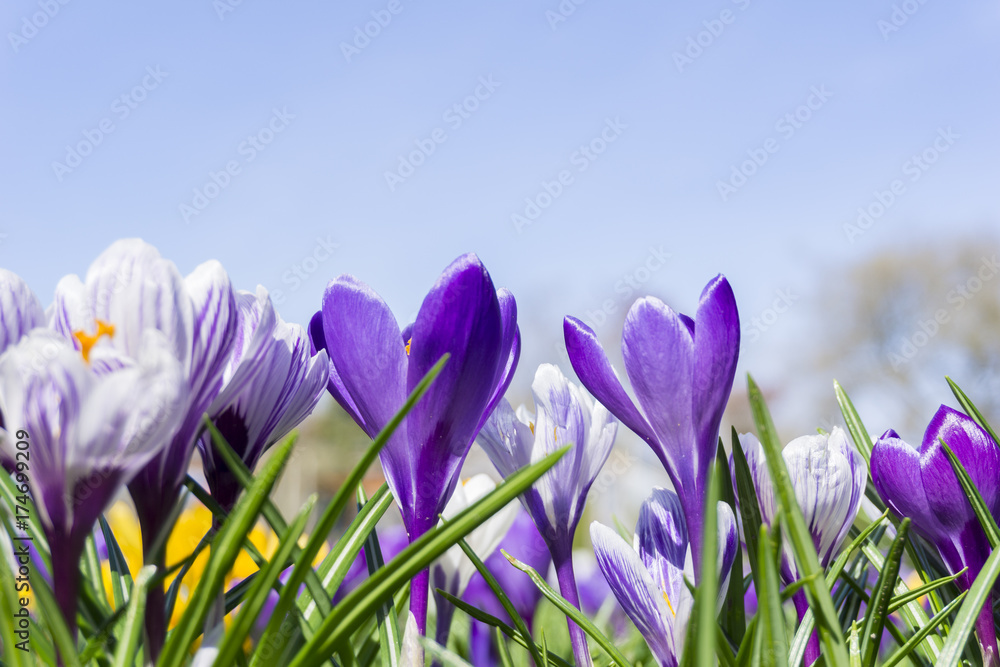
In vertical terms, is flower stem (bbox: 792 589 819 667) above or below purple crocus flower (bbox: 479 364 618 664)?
below

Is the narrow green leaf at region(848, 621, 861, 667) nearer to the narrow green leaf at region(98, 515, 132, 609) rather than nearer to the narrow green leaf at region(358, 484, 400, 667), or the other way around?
the narrow green leaf at region(358, 484, 400, 667)

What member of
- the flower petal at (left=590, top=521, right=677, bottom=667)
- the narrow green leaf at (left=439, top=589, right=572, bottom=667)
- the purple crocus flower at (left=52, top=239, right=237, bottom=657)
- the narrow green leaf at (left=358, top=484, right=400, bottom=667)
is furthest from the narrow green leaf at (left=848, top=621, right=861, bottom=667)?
the purple crocus flower at (left=52, top=239, right=237, bottom=657)

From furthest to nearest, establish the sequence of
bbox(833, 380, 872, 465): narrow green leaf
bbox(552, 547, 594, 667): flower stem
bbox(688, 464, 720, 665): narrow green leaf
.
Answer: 1. bbox(833, 380, 872, 465): narrow green leaf
2. bbox(552, 547, 594, 667): flower stem
3. bbox(688, 464, 720, 665): narrow green leaf

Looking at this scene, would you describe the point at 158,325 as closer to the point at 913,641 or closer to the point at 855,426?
the point at 913,641

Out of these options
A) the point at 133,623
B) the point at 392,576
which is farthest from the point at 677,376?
the point at 133,623

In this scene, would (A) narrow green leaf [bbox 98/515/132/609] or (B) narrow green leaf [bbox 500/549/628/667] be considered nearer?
(B) narrow green leaf [bbox 500/549/628/667]
